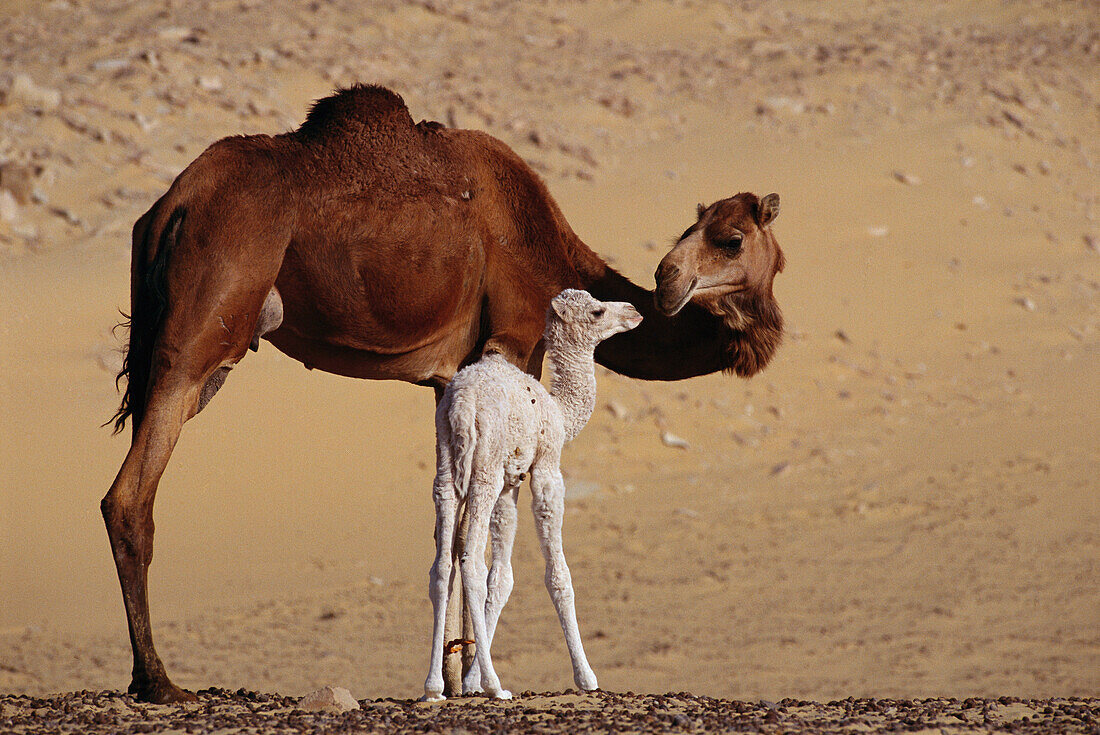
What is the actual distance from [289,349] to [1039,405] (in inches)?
446

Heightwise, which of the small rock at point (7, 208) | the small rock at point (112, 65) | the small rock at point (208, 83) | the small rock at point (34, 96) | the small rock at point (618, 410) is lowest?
the small rock at point (618, 410)

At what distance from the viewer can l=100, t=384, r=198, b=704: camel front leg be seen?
20.0 feet

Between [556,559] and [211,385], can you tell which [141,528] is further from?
[556,559]

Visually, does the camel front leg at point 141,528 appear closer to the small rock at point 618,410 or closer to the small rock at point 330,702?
the small rock at point 330,702

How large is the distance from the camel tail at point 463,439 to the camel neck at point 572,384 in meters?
0.74

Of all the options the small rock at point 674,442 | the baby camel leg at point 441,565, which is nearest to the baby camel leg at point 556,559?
the baby camel leg at point 441,565

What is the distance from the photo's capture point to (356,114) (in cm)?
704

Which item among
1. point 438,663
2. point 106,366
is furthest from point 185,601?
point 438,663

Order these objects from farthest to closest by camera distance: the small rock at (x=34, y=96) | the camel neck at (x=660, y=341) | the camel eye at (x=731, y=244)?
the small rock at (x=34, y=96) → the camel neck at (x=660, y=341) → the camel eye at (x=731, y=244)

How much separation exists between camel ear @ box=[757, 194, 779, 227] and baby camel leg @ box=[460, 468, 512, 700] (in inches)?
88.3

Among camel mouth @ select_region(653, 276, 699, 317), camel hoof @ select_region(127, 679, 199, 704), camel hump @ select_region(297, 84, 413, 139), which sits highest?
camel hump @ select_region(297, 84, 413, 139)

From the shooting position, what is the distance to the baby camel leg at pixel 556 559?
19.5 ft

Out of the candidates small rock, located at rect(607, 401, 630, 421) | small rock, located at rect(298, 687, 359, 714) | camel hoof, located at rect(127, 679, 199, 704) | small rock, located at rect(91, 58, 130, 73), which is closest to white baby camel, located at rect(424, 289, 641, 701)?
small rock, located at rect(298, 687, 359, 714)

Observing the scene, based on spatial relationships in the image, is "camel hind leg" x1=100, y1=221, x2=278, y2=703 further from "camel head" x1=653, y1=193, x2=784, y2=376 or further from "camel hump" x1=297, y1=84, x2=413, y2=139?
"camel head" x1=653, y1=193, x2=784, y2=376
